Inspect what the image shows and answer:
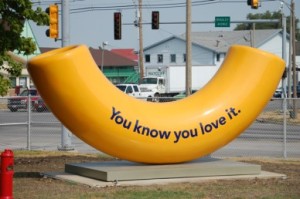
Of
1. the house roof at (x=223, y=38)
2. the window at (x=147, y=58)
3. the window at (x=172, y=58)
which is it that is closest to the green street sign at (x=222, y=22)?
the house roof at (x=223, y=38)

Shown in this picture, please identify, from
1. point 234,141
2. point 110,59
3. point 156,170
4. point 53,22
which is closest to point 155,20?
point 234,141

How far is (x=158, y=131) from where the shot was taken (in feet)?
40.9

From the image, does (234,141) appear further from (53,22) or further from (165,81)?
(165,81)

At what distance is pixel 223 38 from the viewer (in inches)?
3819

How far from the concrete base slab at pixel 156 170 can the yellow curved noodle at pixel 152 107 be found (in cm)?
21

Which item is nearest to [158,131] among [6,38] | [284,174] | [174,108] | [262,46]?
[174,108]

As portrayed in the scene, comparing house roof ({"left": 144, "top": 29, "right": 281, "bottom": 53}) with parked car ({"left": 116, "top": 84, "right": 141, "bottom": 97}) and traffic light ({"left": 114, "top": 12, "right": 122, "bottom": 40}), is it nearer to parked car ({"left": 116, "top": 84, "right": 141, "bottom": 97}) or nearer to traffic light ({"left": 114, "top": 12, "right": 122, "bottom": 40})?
parked car ({"left": 116, "top": 84, "right": 141, "bottom": 97})

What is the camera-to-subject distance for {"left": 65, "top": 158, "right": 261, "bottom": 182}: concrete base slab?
1234 cm

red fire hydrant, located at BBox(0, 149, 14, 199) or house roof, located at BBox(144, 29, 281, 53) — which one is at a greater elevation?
house roof, located at BBox(144, 29, 281, 53)

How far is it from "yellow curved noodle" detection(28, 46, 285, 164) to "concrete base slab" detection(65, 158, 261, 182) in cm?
21

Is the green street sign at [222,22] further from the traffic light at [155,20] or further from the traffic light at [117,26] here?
the traffic light at [117,26]

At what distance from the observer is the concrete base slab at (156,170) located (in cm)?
1234

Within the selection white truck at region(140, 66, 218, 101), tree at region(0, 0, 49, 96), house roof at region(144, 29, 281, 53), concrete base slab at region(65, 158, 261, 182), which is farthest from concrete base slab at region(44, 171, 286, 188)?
house roof at region(144, 29, 281, 53)

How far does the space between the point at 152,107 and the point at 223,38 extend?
85.2 meters
